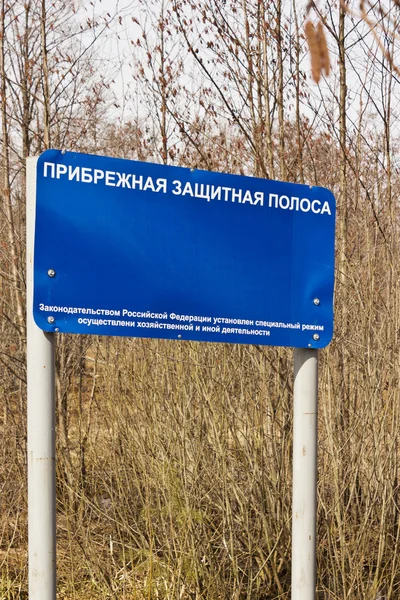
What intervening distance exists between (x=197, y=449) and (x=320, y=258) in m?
1.83

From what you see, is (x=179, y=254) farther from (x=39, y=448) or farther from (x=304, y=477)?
(x=304, y=477)

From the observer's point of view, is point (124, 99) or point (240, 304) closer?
point (240, 304)

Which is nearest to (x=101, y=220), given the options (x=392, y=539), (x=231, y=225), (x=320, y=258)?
(x=231, y=225)

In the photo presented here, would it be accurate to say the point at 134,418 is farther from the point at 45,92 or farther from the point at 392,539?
the point at 45,92

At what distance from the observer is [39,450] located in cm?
215

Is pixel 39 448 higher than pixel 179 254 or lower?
lower

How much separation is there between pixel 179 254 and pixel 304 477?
82 cm

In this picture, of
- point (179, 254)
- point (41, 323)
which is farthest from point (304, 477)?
point (41, 323)

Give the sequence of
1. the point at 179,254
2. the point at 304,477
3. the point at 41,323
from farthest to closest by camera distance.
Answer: the point at 304,477 < the point at 179,254 < the point at 41,323

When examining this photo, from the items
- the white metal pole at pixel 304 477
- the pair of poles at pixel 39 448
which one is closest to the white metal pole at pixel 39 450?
the pair of poles at pixel 39 448

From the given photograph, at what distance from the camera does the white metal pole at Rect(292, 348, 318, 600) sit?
2490mm

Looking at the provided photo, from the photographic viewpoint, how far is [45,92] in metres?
5.07

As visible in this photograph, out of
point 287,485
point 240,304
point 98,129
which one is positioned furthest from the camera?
point 98,129

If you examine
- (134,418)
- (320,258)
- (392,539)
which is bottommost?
(392,539)
